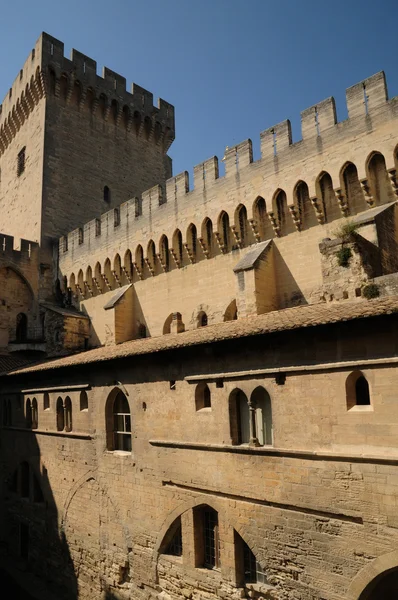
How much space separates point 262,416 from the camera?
30.0 ft

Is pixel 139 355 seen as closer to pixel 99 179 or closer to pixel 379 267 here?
pixel 379 267

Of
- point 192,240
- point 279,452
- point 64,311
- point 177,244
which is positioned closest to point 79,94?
point 64,311

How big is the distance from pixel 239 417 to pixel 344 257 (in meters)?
3.99

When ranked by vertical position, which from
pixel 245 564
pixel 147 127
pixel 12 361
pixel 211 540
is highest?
pixel 147 127

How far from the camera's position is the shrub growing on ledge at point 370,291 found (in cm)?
938

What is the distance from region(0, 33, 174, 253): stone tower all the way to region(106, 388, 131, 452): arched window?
1082 cm

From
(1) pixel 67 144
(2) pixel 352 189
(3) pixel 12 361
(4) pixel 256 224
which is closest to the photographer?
(2) pixel 352 189

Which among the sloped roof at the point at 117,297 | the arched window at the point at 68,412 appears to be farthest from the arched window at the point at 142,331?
the arched window at the point at 68,412

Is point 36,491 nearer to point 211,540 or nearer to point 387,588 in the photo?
point 211,540

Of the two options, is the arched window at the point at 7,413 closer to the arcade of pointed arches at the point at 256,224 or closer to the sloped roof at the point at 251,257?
the arcade of pointed arches at the point at 256,224

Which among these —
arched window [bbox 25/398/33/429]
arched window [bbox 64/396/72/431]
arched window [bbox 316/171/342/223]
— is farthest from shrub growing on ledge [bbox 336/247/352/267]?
arched window [bbox 25/398/33/429]

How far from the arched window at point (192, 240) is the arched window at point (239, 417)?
674cm

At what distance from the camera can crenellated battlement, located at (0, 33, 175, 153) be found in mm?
22672

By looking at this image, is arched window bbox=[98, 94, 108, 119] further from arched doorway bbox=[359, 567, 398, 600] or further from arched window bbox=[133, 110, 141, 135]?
arched doorway bbox=[359, 567, 398, 600]
